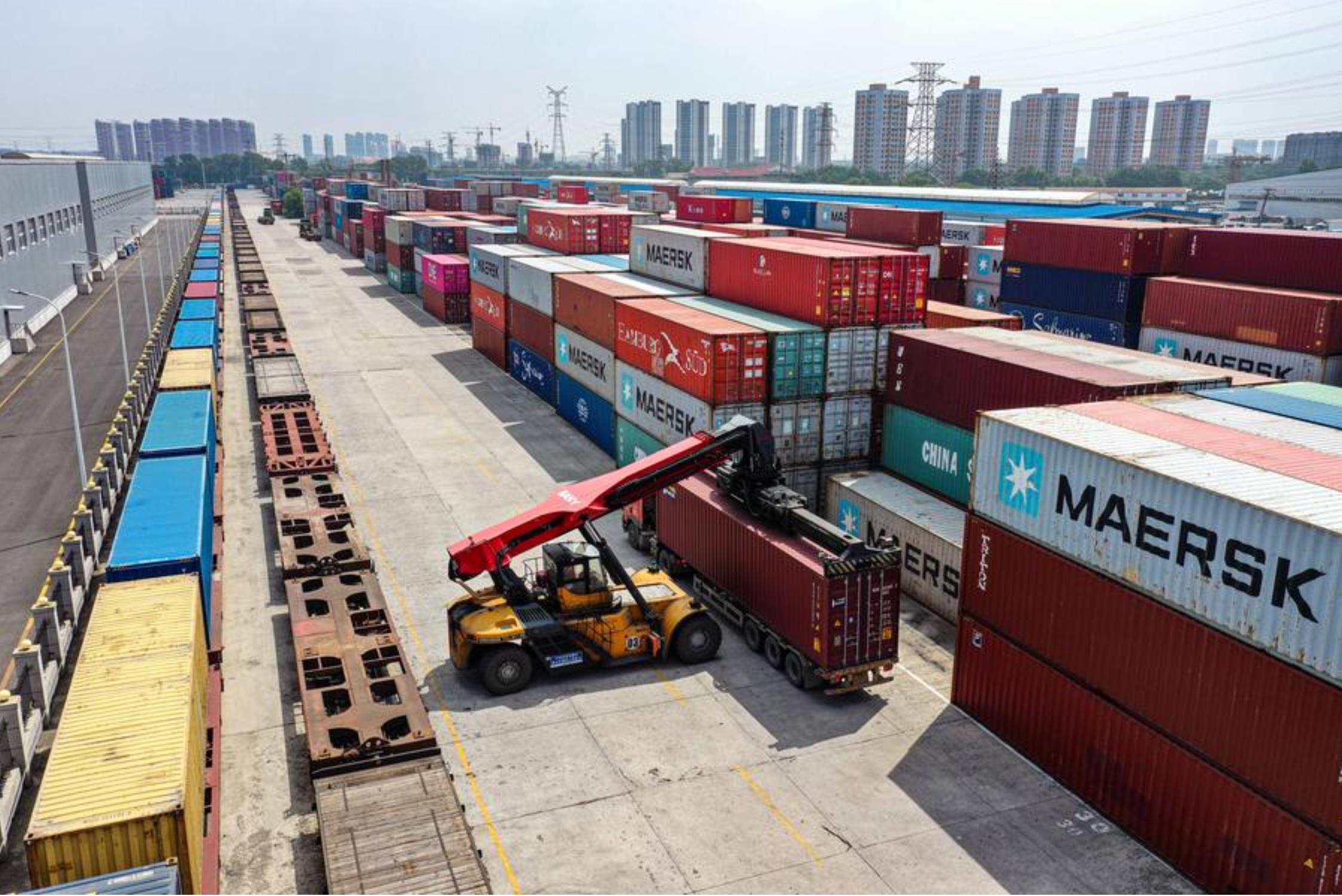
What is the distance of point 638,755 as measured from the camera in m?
18.2

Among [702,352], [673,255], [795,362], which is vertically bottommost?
[795,362]

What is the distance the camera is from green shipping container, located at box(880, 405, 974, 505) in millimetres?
25203

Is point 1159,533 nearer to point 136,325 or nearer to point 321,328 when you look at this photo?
point 321,328

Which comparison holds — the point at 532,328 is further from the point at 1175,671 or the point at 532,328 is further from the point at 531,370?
the point at 1175,671

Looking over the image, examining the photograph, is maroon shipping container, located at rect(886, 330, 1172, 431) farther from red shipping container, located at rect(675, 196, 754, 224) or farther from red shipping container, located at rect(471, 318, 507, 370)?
red shipping container, located at rect(675, 196, 754, 224)

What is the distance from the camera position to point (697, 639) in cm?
2152

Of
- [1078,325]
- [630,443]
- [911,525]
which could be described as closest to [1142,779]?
[911,525]

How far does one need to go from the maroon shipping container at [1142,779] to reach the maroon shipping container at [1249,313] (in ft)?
61.1

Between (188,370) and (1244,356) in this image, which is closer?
(1244,356)

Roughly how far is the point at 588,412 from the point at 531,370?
30.7 ft

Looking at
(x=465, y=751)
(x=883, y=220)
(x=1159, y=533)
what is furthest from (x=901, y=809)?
(x=883, y=220)

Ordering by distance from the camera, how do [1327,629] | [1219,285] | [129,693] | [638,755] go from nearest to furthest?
[1327,629], [129,693], [638,755], [1219,285]

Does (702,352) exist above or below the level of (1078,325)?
above

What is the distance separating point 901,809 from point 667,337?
1734 centimetres
